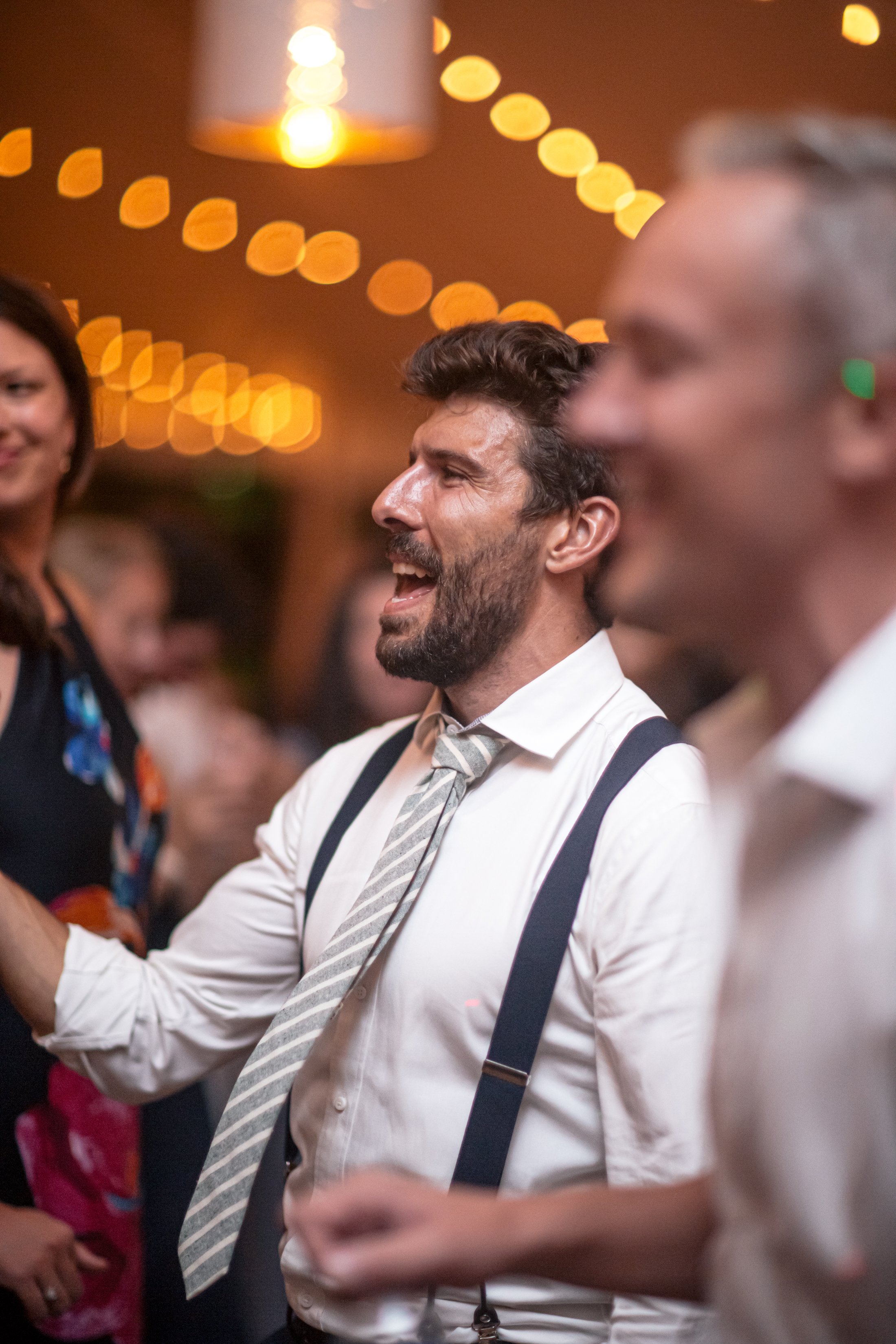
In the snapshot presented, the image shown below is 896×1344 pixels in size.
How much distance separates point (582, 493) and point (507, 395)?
160mm

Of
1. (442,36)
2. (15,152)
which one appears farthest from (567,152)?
(15,152)

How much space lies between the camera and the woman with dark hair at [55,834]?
5.36 ft

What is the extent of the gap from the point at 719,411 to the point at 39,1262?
53.8 inches

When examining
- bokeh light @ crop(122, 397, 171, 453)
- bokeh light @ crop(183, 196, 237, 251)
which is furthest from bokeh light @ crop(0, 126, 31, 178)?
bokeh light @ crop(122, 397, 171, 453)

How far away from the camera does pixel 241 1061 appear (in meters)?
2.29

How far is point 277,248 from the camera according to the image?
4.24m

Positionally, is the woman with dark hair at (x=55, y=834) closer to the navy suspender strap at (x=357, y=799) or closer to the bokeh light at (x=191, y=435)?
the navy suspender strap at (x=357, y=799)

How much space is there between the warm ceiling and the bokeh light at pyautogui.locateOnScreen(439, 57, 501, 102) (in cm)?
3

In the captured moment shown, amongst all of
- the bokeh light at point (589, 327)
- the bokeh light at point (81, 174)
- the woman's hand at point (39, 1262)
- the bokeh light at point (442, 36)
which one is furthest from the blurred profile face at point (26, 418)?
the bokeh light at point (589, 327)

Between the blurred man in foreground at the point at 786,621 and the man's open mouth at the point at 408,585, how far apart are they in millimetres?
729

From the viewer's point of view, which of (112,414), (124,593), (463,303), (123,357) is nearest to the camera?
(124,593)

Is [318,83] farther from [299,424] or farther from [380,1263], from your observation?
[299,424]

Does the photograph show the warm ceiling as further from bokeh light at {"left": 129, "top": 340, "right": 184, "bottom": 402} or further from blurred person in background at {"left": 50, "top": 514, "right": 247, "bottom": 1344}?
blurred person in background at {"left": 50, "top": 514, "right": 247, "bottom": 1344}

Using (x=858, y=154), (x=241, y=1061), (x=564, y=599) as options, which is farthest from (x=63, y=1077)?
(x=858, y=154)
